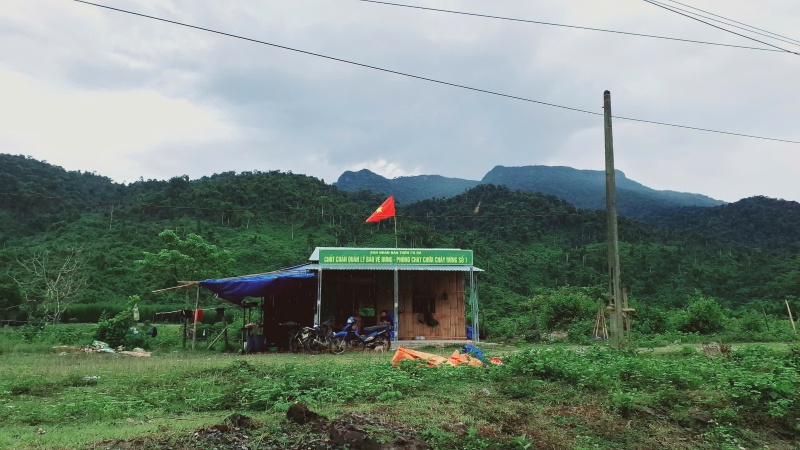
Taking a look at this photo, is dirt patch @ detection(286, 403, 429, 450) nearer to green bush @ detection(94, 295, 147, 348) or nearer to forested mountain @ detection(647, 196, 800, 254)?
green bush @ detection(94, 295, 147, 348)

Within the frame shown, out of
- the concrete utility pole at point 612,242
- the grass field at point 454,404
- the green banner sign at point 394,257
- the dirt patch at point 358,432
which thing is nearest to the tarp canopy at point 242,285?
the green banner sign at point 394,257

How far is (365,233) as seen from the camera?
39312 millimetres

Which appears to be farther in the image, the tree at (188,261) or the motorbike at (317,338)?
the tree at (188,261)

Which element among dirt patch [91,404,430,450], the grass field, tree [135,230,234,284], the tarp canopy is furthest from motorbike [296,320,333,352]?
tree [135,230,234,284]

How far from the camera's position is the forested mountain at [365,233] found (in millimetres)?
36062

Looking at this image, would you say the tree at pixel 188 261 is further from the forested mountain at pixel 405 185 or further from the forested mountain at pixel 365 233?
the forested mountain at pixel 405 185

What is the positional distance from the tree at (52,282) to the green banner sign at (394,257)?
16.6 meters

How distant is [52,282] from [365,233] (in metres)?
18.9

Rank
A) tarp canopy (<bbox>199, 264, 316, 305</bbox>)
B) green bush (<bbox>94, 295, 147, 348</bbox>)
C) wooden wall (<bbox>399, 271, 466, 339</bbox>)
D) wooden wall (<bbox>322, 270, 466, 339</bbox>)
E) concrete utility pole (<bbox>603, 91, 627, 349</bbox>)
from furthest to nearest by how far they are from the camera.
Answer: wooden wall (<bbox>399, 271, 466, 339</bbox>)
wooden wall (<bbox>322, 270, 466, 339</bbox>)
green bush (<bbox>94, 295, 147, 348</bbox>)
tarp canopy (<bbox>199, 264, 316, 305</bbox>)
concrete utility pole (<bbox>603, 91, 627, 349</bbox>)

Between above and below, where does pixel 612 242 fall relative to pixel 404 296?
above

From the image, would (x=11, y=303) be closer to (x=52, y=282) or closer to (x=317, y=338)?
(x=52, y=282)

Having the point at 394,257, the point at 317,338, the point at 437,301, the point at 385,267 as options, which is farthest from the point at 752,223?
the point at 317,338

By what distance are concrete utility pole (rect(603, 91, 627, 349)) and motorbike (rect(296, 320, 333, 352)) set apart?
23.5 ft

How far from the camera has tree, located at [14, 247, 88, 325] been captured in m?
27.1
